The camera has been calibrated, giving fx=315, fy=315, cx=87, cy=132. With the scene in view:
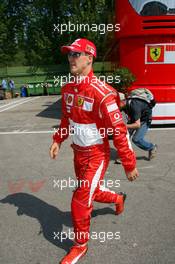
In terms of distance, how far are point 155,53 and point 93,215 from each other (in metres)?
5.57

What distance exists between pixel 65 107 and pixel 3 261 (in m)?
1.59

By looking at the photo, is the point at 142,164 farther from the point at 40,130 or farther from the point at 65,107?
the point at 40,130

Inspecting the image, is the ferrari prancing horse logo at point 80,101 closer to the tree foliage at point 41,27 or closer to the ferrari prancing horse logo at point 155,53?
the ferrari prancing horse logo at point 155,53

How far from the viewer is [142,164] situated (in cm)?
550

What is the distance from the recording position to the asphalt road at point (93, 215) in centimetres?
304

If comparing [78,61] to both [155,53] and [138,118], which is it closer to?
[138,118]

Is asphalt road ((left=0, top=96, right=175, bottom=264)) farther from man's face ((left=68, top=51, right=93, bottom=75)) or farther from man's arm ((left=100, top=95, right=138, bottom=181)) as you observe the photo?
man's face ((left=68, top=51, right=93, bottom=75))

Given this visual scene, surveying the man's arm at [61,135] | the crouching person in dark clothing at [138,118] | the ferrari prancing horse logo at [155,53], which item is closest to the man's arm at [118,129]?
the man's arm at [61,135]

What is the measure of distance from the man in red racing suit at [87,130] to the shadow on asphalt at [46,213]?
0.48 meters

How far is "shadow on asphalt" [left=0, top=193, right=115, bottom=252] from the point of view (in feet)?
11.0

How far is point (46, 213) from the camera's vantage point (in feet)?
12.8

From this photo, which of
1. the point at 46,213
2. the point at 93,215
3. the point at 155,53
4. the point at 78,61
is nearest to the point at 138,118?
the point at 93,215

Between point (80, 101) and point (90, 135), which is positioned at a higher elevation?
point (80, 101)

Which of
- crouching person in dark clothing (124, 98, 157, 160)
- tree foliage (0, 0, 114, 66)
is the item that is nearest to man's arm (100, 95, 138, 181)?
crouching person in dark clothing (124, 98, 157, 160)
